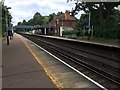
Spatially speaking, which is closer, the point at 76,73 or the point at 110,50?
the point at 76,73

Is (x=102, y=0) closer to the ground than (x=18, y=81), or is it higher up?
higher up

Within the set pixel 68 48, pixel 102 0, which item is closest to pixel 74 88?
pixel 68 48

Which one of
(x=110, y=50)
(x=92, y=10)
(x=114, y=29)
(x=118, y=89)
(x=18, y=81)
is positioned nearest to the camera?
(x=118, y=89)

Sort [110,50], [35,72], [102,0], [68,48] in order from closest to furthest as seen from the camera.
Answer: [35,72] → [110,50] → [68,48] → [102,0]

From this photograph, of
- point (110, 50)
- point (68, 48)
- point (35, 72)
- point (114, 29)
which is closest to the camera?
point (35, 72)

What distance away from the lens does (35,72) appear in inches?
593

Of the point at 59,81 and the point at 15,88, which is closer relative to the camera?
the point at 15,88

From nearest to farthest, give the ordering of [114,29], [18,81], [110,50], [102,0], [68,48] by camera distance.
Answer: [18,81], [110,50], [68,48], [114,29], [102,0]

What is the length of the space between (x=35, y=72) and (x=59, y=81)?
259 cm

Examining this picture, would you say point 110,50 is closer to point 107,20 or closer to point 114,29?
point 114,29

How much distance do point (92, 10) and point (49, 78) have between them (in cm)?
6021

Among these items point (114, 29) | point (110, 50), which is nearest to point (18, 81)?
point (110, 50)

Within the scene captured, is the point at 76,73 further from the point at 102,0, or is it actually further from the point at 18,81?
the point at 102,0

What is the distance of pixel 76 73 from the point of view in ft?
49.6
